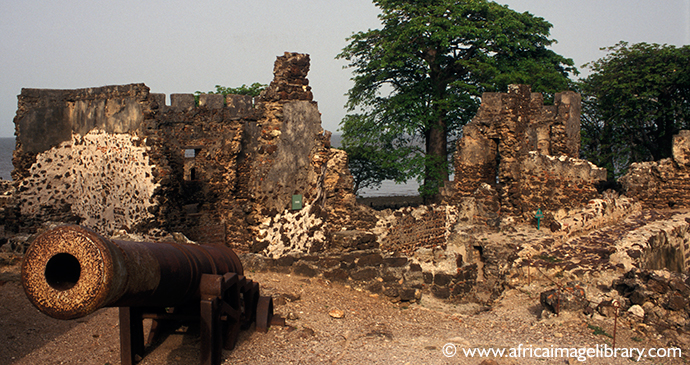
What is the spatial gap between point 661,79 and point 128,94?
66.5 feet

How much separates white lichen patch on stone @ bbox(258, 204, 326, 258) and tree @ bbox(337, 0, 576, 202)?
1242cm

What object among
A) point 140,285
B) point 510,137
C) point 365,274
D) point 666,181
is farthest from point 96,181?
point 666,181

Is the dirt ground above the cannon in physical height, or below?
below

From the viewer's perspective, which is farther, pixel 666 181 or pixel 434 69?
pixel 434 69

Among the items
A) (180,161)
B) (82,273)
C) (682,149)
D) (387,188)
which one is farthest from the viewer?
(387,188)

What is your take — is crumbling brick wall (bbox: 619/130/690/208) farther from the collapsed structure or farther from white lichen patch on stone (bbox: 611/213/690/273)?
white lichen patch on stone (bbox: 611/213/690/273)

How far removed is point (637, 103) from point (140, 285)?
2290 centimetres

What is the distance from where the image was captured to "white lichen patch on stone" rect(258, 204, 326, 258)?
8339 millimetres

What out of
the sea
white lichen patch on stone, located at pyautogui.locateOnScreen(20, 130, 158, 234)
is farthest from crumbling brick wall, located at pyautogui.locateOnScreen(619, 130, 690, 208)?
the sea

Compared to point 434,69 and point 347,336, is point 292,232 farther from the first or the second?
point 434,69

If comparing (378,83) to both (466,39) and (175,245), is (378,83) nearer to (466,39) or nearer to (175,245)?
(466,39)

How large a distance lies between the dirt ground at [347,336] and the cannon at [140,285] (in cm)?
32

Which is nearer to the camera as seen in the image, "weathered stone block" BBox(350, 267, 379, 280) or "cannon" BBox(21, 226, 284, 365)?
"cannon" BBox(21, 226, 284, 365)

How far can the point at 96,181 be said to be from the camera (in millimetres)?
10820
